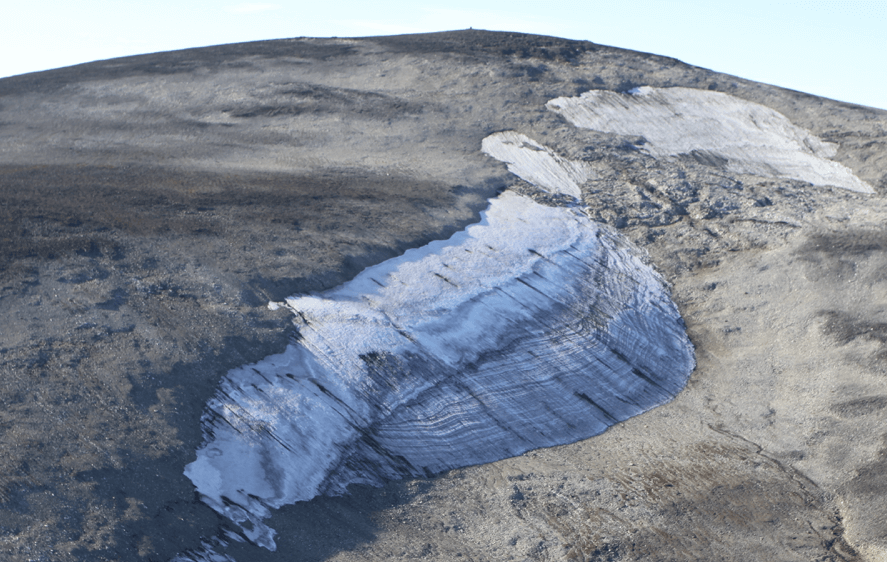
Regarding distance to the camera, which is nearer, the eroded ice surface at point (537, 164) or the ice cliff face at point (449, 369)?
the ice cliff face at point (449, 369)

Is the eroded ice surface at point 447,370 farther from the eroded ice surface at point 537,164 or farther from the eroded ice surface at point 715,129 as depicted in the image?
the eroded ice surface at point 715,129

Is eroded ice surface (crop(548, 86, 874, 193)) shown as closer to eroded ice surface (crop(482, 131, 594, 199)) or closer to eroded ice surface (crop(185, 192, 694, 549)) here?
eroded ice surface (crop(482, 131, 594, 199))

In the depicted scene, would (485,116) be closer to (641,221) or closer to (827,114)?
(641,221)

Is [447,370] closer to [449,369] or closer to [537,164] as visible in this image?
[449,369]

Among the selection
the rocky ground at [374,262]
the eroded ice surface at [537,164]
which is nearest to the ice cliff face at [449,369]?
the rocky ground at [374,262]

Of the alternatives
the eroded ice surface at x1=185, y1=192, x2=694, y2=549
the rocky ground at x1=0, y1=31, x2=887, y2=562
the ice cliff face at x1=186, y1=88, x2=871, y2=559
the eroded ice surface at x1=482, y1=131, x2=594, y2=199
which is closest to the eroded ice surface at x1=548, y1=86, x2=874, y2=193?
the rocky ground at x1=0, y1=31, x2=887, y2=562

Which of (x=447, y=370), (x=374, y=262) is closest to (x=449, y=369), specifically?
(x=447, y=370)
